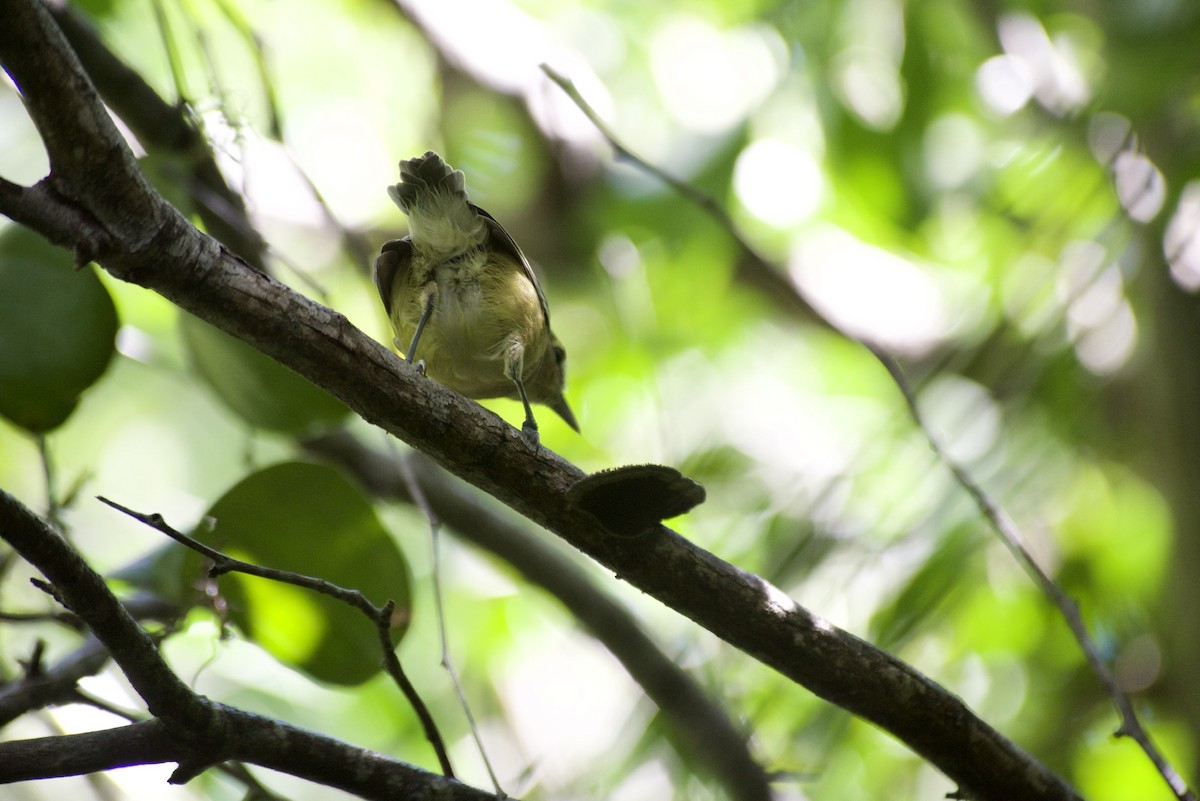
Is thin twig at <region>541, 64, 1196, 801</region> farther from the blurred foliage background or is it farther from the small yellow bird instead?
the small yellow bird

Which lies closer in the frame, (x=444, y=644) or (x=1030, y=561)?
(x=444, y=644)

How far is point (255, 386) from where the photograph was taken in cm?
222

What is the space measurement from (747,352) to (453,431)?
3.55m

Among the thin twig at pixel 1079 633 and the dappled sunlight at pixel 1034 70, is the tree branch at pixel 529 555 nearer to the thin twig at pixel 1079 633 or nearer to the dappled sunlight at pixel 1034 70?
the thin twig at pixel 1079 633

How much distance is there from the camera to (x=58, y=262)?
1.99 m

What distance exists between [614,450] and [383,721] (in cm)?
145

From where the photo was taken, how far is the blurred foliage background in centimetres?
249

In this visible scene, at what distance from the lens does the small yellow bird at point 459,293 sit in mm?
2754

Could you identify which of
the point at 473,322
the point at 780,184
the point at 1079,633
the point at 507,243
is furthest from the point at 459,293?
the point at 780,184

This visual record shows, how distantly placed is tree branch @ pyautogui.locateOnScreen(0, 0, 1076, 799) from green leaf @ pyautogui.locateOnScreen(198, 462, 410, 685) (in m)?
0.37

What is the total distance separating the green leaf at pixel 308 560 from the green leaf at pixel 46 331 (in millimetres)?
385

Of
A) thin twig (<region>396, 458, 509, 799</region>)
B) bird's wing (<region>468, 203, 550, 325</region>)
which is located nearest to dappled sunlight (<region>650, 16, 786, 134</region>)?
bird's wing (<region>468, 203, 550, 325</region>)

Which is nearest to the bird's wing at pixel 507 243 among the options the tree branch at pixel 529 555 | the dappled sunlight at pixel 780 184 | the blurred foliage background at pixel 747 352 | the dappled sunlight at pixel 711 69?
the blurred foliage background at pixel 747 352

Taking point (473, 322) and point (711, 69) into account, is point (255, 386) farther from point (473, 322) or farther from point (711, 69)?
point (711, 69)
